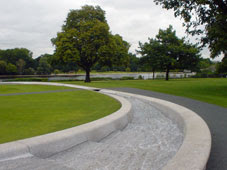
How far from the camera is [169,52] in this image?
35969mm

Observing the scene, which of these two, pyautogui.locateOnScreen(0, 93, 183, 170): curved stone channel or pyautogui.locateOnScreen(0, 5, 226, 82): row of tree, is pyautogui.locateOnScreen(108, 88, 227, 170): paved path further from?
pyautogui.locateOnScreen(0, 5, 226, 82): row of tree

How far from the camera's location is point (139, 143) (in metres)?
5.38

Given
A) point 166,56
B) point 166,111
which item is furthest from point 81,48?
point 166,111

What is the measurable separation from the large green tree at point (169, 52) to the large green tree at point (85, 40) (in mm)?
8696

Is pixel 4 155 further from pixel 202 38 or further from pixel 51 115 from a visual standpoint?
pixel 202 38

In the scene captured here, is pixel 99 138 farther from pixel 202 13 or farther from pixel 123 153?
pixel 202 13

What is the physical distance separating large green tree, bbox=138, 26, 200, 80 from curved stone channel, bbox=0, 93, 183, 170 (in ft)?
97.9

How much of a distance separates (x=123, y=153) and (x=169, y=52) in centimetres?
3380

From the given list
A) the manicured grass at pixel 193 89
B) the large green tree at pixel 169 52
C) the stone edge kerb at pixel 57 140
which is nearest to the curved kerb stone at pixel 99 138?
the stone edge kerb at pixel 57 140

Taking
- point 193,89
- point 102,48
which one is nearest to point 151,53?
point 102,48

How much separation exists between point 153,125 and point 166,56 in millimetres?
29580

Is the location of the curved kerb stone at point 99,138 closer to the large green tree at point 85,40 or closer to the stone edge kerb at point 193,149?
the stone edge kerb at point 193,149

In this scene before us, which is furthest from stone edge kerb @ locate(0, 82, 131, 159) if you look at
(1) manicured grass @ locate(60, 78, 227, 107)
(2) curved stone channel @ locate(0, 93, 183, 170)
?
(1) manicured grass @ locate(60, 78, 227, 107)

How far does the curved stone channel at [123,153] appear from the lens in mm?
3650
